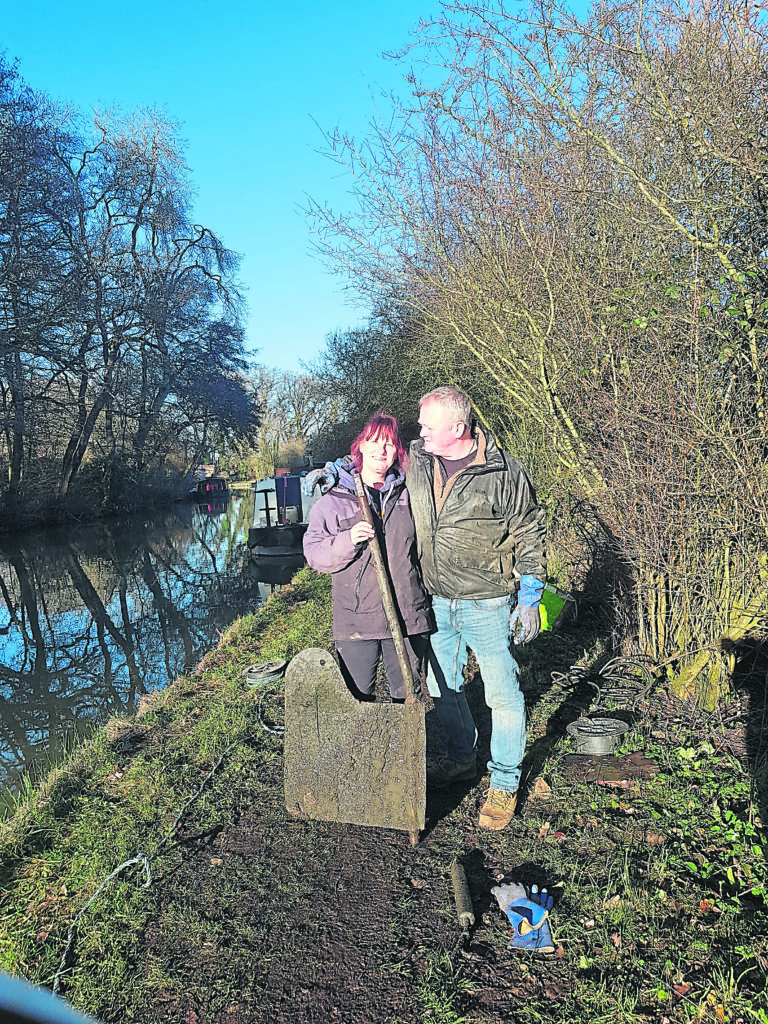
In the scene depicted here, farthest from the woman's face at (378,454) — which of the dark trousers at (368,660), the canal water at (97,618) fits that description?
the canal water at (97,618)

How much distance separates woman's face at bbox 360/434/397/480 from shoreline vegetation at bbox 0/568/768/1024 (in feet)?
5.91

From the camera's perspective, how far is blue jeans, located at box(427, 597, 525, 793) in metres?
Answer: 3.13

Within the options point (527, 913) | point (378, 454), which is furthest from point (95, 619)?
point (527, 913)

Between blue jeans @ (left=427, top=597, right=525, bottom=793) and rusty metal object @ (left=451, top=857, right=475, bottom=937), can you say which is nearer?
rusty metal object @ (left=451, top=857, right=475, bottom=937)

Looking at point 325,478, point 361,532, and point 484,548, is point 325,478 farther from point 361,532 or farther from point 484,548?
point 484,548

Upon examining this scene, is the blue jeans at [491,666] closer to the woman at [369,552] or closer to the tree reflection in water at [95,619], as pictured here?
the woman at [369,552]

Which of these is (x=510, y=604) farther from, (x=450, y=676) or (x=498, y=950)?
(x=498, y=950)

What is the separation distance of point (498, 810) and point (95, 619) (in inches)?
417

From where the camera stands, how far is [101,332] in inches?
992

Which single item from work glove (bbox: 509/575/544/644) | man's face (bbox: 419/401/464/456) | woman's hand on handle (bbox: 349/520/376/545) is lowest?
work glove (bbox: 509/575/544/644)

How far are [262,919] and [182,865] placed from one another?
64 centimetres

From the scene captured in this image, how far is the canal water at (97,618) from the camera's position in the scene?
7555 mm

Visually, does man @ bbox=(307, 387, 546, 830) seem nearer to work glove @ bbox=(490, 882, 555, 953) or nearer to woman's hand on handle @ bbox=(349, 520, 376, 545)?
woman's hand on handle @ bbox=(349, 520, 376, 545)

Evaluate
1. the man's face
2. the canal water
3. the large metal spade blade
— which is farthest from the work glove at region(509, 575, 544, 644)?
the canal water
